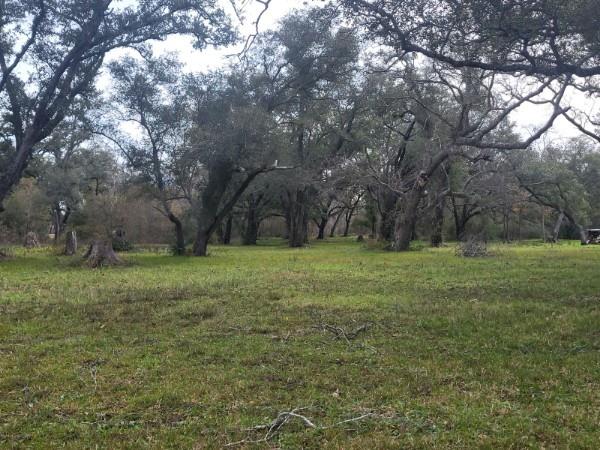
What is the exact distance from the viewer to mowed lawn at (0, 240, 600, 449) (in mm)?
3877

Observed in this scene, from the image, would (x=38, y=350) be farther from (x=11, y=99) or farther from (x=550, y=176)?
(x=550, y=176)

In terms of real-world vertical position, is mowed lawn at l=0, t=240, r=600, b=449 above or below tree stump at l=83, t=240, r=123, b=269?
below

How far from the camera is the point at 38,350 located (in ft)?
20.5

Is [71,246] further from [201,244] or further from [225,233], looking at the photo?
[225,233]

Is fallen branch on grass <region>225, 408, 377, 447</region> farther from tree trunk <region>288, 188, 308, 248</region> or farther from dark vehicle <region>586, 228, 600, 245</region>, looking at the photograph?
dark vehicle <region>586, 228, 600, 245</region>

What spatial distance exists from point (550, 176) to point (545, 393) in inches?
1360

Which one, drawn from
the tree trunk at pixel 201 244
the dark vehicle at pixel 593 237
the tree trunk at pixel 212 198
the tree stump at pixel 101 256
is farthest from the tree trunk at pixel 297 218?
the dark vehicle at pixel 593 237

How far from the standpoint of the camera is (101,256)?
1759 cm

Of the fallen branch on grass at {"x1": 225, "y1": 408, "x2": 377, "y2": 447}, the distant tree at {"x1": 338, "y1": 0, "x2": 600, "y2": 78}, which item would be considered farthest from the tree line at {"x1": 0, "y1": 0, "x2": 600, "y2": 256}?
the fallen branch on grass at {"x1": 225, "y1": 408, "x2": 377, "y2": 447}

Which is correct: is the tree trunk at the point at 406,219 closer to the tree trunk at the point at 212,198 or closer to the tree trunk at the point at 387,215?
the tree trunk at the point at 387,215

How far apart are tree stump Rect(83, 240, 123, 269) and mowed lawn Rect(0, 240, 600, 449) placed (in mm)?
6619

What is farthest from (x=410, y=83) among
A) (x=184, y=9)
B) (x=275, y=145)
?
(x=184, y=9)

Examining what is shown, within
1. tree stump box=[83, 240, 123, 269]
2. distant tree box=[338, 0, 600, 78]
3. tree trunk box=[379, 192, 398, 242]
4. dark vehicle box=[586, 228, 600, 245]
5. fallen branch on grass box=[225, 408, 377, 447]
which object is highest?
distant tree box=[338, 0, 600, 78]

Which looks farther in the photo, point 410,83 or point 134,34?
point 410,83
